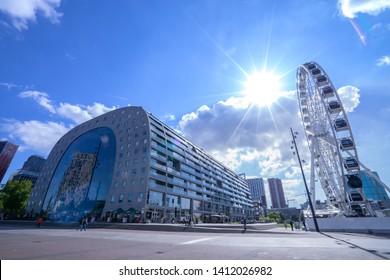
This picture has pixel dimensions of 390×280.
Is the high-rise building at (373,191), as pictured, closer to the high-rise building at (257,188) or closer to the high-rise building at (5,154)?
the high-rise building at (257,188)

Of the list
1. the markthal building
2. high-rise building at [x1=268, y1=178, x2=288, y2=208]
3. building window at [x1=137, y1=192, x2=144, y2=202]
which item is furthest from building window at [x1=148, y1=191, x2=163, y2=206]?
high-rise building at [x1=268, y1=178, x2=288, y2=208]

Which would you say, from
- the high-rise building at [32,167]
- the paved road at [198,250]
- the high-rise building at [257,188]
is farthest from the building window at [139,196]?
the high-rise building at [257,188]

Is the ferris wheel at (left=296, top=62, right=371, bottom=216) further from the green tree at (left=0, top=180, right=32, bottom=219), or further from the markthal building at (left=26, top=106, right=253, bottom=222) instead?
the green tree at (left=0, top=180, right=32, bottom=219)

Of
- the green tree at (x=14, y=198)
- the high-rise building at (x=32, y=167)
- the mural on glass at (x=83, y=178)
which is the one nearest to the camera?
the mural on glass at (x=83, y=178)

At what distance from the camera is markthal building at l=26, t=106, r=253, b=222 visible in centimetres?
4278

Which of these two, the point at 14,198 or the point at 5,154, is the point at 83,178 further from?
the point at 5,154

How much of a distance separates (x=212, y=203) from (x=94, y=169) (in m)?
40.5

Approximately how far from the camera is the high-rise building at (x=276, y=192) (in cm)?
16200

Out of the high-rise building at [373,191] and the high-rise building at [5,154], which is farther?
the high-rise building at [5,154]

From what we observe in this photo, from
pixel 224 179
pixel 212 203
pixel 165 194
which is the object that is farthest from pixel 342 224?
pixel 224 179

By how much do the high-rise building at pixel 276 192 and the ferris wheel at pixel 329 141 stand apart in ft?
461
